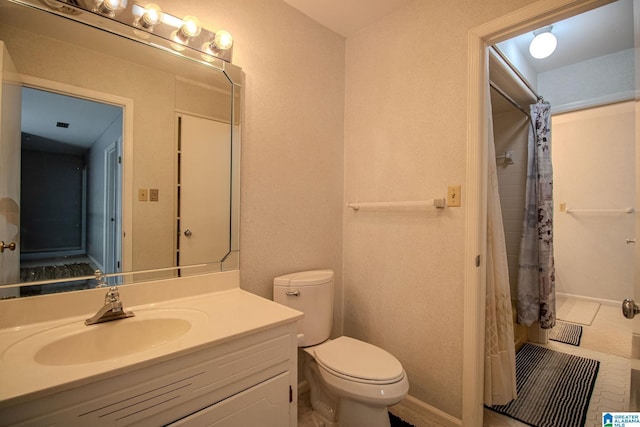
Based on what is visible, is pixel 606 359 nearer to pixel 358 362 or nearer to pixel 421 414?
pixel 421 414

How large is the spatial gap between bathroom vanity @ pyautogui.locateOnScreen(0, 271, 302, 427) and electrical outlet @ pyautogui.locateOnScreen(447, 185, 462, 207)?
97 centimetres

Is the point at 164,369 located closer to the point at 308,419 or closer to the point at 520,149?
the point at 308,419

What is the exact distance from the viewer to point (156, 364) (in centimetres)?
74

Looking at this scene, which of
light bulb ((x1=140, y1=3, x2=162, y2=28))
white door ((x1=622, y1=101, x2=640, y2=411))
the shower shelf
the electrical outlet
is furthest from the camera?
the shower shelf

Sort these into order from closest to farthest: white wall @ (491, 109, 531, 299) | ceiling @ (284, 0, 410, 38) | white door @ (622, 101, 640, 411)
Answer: white door @ (622, 101, 640, 411) → ceiling @ (284, 0, 410, 38) → white wall @ (491, 109, 531, 299)

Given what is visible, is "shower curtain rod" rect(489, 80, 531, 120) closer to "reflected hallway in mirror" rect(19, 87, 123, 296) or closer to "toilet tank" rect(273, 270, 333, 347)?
"toilet tank" rect(273, 270, 333, 347)

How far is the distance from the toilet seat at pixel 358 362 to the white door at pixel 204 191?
72cm

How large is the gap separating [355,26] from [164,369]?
2092 mm

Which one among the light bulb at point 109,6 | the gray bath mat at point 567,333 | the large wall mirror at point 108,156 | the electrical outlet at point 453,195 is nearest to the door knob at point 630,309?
the electrical outlet at point 453,195

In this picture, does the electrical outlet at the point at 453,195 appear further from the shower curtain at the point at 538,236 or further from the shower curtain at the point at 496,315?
the shower curtain at the point at 538,236

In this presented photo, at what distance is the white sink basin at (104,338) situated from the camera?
2.67 ft

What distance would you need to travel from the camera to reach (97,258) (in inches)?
42.9

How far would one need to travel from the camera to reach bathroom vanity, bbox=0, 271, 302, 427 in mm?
642

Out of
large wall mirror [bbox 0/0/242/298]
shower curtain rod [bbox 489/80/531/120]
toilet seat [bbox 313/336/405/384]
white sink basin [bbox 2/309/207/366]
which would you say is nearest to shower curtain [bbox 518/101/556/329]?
shower curtain rod [bbox 489/80/531/120]
